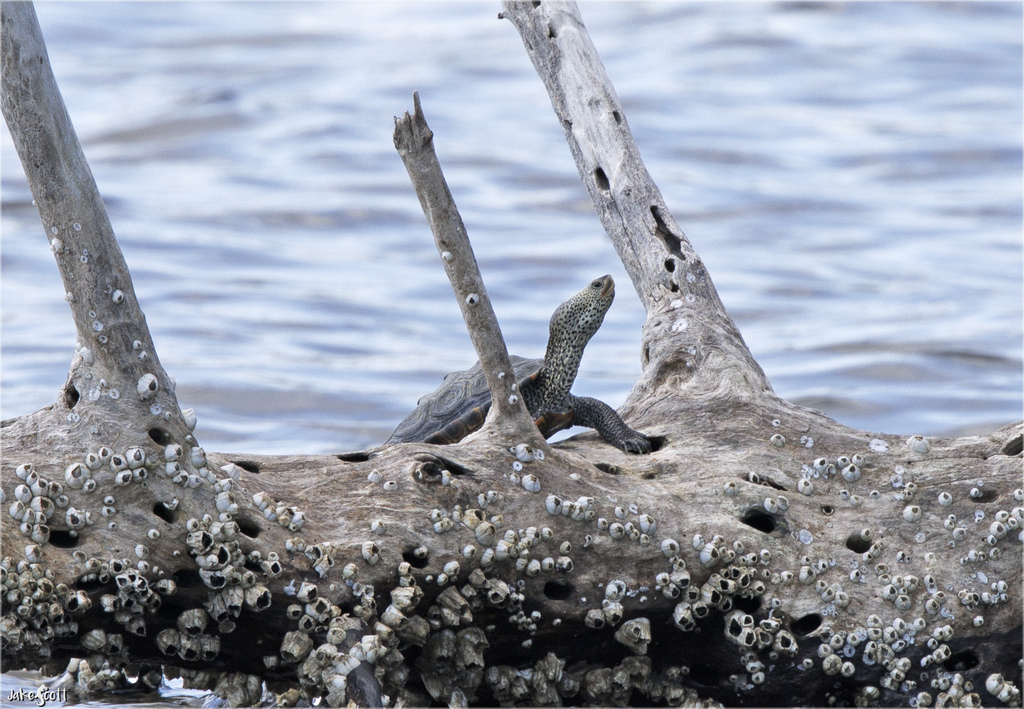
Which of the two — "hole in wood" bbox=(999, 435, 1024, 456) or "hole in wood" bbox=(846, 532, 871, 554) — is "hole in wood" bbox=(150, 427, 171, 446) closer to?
"hole in wood" bbox=(846, 532, 871, 554)

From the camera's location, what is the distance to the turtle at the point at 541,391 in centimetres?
498

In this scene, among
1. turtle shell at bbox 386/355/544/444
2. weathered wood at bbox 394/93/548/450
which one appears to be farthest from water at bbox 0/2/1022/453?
weathered wood at bbox 394/93/548/450

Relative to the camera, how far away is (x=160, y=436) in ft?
11.7

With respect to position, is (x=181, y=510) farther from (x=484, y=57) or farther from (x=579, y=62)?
(x=484, y=57)

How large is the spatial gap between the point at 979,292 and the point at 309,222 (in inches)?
323

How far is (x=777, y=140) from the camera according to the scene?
2006 centimetres

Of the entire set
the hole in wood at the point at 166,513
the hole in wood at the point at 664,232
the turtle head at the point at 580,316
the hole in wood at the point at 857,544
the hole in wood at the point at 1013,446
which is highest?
the hole in wood at the point at 664,232

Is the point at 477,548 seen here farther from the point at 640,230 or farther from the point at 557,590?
the point at 640,230

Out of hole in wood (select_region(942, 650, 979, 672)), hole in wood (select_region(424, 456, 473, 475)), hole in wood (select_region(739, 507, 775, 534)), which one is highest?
hole in wood (select_region(424, 456, 473, 475))

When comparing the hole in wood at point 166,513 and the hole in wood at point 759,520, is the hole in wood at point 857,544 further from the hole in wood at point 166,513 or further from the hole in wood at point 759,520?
the hole in wood at point 166,513

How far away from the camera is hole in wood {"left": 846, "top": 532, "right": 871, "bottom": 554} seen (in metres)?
4.11

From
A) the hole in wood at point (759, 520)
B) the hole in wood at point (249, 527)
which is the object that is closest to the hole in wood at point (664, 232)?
the hole in wood at point (759, 520)

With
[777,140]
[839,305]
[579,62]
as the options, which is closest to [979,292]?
[839,305]

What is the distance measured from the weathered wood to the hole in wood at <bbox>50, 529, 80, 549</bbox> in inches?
51.2
